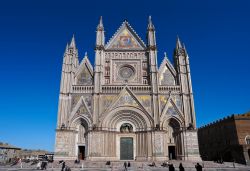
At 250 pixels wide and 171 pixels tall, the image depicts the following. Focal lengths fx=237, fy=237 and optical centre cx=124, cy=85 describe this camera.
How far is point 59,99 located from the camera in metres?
31.4

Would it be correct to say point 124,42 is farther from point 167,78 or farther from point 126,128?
point 126,128

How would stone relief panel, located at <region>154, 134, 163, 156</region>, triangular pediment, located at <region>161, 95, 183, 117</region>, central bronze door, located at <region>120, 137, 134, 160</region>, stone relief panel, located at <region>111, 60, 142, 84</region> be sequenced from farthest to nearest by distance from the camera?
1. stone relief panel, located at <region>111, 60, 142, 84</region>
2. triangular pediment, located at <region>161, 95, 183, 117</region>
3. central bronze door, located at <region>120, 137, 134, 160</region>
4. stone relief panel, located at <region>154, 134, 163, 156</region>

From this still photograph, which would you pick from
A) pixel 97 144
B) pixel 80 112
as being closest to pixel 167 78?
pixel 80 112

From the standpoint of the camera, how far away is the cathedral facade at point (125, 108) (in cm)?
2983

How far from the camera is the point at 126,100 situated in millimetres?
31922

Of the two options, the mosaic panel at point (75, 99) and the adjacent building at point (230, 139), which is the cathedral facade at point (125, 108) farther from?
the adjacent building at point (230, 139)

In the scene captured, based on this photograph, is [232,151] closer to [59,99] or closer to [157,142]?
[157,142]

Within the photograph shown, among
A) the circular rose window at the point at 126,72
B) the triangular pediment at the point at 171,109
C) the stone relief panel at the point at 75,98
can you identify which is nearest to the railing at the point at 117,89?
the stone relief panel at the point at 75,98

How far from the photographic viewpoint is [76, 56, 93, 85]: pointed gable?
33.3 m

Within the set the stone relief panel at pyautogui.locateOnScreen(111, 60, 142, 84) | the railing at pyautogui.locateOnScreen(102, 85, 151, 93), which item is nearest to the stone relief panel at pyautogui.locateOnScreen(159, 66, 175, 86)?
the railing at pyautogui.locateOnScreen(102, 85, 151, 93)

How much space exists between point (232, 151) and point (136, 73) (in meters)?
18.2

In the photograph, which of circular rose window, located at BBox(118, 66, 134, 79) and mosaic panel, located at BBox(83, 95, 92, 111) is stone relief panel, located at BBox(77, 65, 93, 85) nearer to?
mosaic panel, located at BBox(83, 95, 92, 111)

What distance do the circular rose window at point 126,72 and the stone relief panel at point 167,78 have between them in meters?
4.37

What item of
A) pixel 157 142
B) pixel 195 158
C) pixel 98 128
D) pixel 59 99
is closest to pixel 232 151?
pixel 195 158
